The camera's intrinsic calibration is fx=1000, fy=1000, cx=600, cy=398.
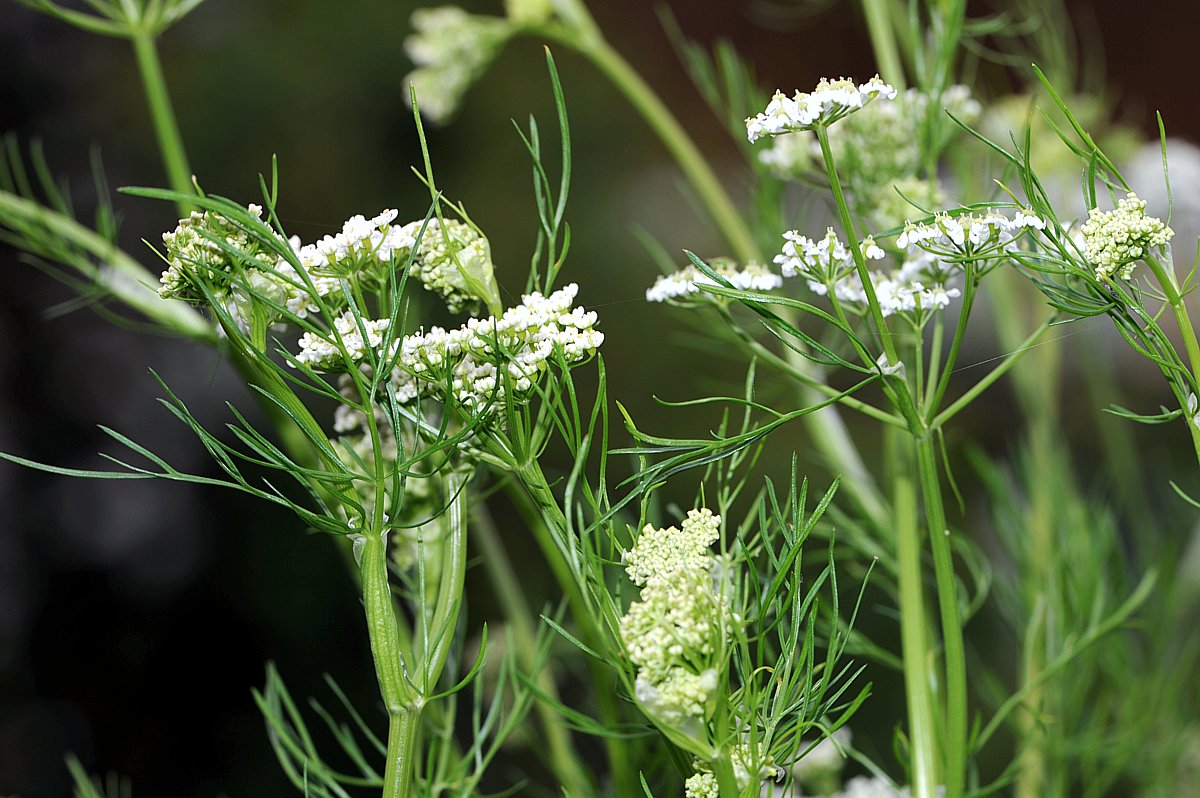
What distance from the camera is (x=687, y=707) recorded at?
190 mm

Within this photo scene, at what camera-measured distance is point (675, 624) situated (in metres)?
0.20

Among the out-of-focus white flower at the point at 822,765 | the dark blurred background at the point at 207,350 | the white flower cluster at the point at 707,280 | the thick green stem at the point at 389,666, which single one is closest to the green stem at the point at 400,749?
the thick green stem at the point at 389,666

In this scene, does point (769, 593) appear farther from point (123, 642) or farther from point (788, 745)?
point (123, 642)

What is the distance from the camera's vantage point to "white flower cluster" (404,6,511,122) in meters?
0.50

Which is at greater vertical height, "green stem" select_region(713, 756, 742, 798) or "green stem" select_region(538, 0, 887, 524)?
"green stem" select_region(538, 0, 887, 524)

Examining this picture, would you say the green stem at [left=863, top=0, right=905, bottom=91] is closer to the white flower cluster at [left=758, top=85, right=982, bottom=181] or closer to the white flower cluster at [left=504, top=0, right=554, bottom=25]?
the white flower cluster at [left=758, top=85, right=982, bottom=181]

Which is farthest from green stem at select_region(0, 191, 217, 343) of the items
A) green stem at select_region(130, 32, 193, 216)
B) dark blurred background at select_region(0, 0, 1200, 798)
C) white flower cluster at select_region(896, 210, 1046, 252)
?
dark blurred background at select_region(0, 0, 1200, 798)

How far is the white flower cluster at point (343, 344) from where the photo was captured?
8.0 inches

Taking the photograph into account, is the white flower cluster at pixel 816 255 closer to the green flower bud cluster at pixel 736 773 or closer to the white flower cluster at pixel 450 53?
the green flower bud cluster at pixel 736 773

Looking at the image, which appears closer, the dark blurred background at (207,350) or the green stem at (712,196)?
the green stem at (712,196)

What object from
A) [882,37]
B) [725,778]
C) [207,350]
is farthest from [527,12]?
[207,350]

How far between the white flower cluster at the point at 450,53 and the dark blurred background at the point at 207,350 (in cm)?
47

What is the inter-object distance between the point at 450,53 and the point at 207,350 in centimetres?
48

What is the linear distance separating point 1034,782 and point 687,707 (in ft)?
1.10
